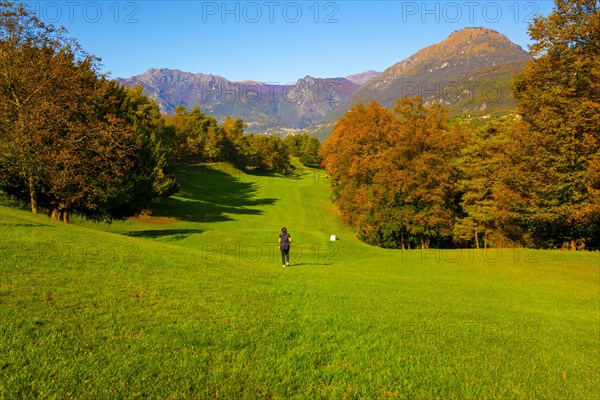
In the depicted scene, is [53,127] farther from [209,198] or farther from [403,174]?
[209,198]

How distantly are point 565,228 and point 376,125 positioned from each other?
22.3 m

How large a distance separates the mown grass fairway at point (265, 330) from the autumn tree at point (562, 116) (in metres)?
7.09

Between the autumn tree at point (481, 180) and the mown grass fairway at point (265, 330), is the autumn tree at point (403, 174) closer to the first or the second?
the autumn tree at point (481, 180)

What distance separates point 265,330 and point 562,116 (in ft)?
90.2

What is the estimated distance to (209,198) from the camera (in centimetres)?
7362

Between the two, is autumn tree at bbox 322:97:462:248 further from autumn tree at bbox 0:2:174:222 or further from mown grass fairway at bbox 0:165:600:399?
autumn tree at bbox 0:2:174:222

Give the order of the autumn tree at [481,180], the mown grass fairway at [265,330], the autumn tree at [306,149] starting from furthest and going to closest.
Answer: the autumn tree at [306,149], the autumn tree at [481,180], the mown grass fairway at [265,330]

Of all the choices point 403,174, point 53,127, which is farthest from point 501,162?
point 53,127

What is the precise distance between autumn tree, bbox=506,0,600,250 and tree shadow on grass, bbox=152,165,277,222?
40979 mm

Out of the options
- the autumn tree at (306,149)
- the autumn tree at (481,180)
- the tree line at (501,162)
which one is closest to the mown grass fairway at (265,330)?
the tree line at (501,162)

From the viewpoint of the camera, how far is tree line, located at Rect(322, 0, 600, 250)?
85.8ft

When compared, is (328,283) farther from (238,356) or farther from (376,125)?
(376,125)

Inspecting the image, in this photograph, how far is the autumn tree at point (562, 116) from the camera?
25.5m

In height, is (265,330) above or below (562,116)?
below
